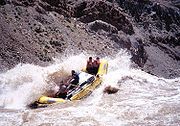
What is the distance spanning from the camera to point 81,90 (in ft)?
51.4

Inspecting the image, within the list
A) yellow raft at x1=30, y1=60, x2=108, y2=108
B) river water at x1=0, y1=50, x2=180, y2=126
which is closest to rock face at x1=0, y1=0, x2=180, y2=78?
river water at x1=0, y1=50, x2=180, y2=126

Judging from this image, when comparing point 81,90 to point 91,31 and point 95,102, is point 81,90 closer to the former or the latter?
point 95,102

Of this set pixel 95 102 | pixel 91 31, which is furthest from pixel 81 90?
pixel 91 31

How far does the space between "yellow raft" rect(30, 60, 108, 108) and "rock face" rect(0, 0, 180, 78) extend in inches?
193

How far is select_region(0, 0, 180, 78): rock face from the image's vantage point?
21.6 metres

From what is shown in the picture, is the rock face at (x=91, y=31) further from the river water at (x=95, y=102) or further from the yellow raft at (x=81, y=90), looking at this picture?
the yellow raft at (x=81, y=90)

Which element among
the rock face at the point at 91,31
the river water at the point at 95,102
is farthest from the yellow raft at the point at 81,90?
the rock face at the point at 91,31

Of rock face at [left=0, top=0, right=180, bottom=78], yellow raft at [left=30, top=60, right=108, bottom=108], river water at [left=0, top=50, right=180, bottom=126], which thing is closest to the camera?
river water at [left=0, top=50, right=180, bottom=126]

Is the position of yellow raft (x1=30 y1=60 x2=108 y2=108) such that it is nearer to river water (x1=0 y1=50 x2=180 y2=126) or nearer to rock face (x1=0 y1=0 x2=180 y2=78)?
river water (x1=0 y1=50 x2=180 y2=126)

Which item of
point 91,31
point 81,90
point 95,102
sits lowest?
point 95,102

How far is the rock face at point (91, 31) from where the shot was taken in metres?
21.6

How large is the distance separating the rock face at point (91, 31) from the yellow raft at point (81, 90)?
4.90 metres

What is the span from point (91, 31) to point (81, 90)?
12181 millimetres

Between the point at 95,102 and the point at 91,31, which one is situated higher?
the point at 91,31
